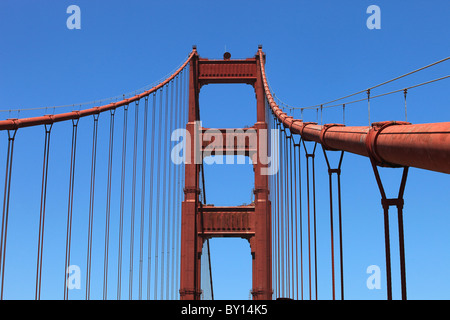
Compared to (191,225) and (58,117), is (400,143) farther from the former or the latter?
(191,225)

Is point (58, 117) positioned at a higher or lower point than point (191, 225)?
higher

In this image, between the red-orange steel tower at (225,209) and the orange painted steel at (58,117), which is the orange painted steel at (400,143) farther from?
the red-orange steel tower at (225,209)

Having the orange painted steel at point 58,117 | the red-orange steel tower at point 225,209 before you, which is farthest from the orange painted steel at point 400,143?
the red-orange steel tower at point 225,209

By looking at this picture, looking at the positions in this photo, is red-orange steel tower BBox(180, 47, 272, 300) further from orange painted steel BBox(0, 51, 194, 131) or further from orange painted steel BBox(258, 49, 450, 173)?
orange painted steel BBox(258, 49, 450, 173)

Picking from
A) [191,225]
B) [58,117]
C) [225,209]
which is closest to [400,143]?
[58,117]

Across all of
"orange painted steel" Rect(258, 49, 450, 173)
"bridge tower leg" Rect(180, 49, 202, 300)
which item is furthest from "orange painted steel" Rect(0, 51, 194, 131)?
"orange painted steel" Rect(258, 49, 450, 173)


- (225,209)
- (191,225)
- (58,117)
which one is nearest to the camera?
(58,117)
